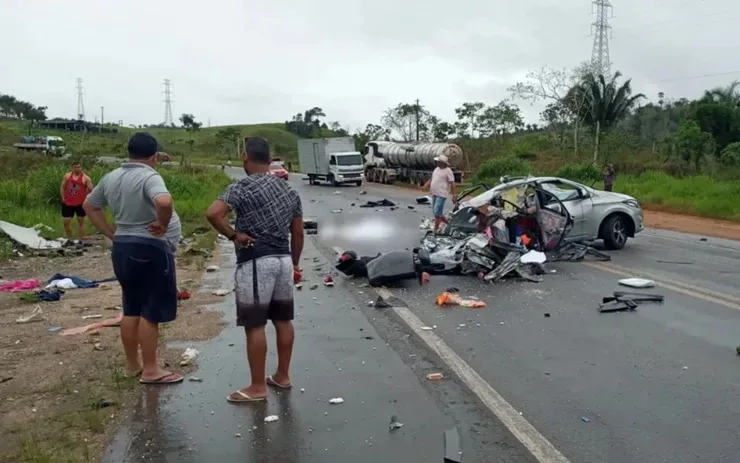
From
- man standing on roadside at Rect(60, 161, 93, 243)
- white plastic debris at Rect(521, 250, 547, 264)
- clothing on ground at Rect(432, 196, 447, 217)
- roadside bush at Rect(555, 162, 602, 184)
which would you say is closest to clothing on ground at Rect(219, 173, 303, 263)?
white plastic debris at Rect(521, 250, 547, 264)

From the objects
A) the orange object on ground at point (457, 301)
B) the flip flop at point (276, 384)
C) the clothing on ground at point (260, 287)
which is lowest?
the orange object on ground at point (457, 301)

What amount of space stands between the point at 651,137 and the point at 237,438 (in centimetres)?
5355

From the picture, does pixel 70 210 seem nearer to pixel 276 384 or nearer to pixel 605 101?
pixel 276 384

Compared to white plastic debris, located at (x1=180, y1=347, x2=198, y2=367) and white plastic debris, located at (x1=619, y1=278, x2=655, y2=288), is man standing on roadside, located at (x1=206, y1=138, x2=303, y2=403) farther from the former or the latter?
white plastic debris, located at (x1=619, y1=278, x2=655, y2=288)

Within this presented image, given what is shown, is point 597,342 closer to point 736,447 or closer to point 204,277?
point 736,447

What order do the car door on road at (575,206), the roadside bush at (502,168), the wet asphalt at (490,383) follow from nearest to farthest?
1. the wet asphalt at (490,383)
2. the car door on road at (575,206)
3. the roadside bush at (502,168)

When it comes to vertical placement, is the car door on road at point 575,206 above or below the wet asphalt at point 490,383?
above

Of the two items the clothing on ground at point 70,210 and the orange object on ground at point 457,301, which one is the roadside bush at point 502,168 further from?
the orange object on ground at point 457,301

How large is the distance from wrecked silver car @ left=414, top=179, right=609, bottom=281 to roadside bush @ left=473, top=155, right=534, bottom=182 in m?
29.0

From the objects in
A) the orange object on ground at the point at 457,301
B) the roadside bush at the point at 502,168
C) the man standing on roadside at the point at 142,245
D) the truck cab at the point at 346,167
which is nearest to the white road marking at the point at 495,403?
the orange object on ground at the point at 457,301

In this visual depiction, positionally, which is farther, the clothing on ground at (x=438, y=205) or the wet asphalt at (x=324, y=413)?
the clothing on ground at (x=438, y=205)

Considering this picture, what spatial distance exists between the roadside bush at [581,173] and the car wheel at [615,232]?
68.1 feet

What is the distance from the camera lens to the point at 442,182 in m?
16.5

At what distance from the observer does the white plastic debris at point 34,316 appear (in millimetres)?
8719
